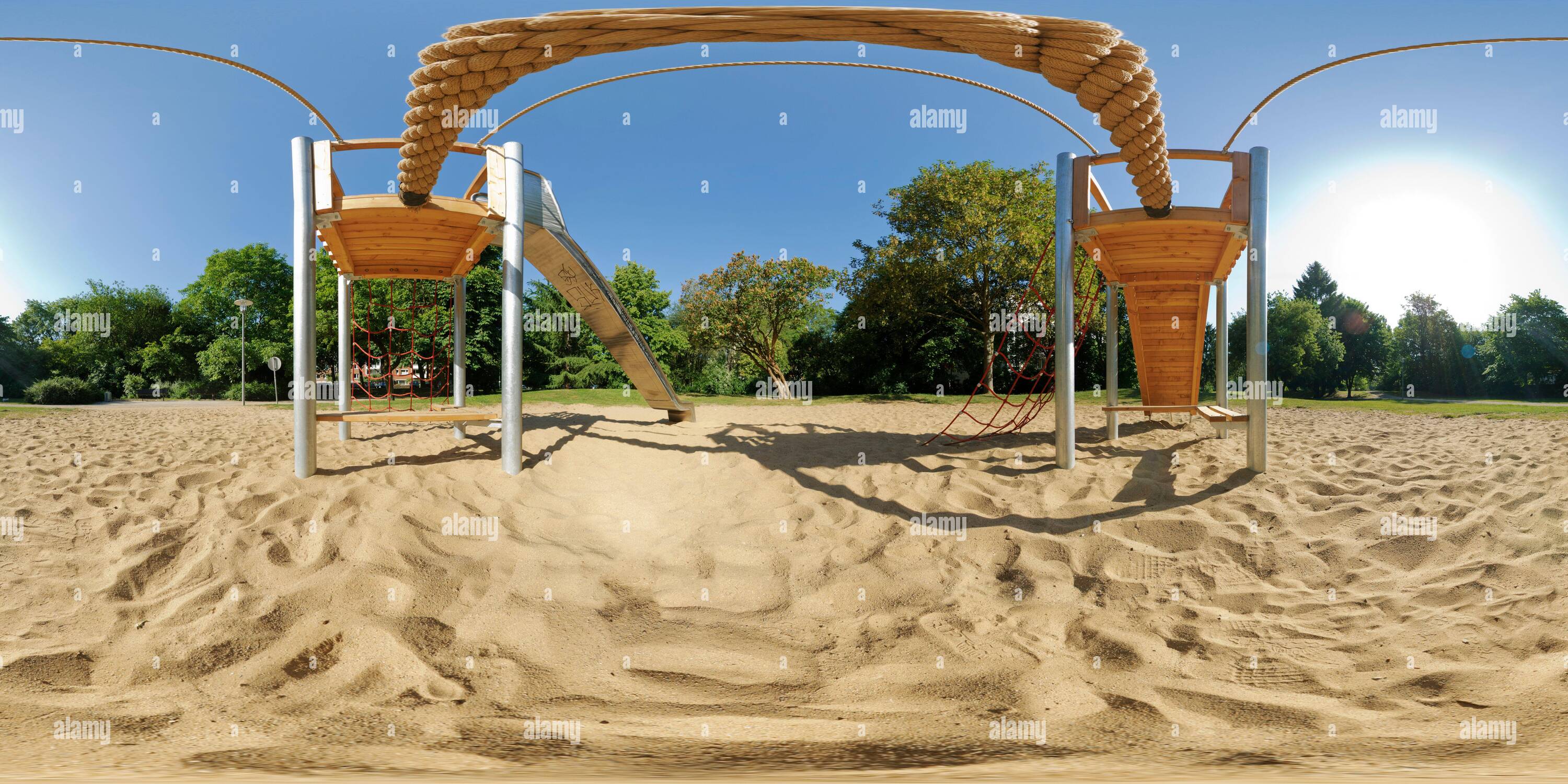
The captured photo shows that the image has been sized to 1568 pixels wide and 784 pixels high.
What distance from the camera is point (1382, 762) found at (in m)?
1.72

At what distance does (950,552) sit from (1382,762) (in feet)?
6.75

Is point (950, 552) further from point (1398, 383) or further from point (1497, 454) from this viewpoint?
point (1398, 383)

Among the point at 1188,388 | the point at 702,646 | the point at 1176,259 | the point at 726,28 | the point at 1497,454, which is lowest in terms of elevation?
the point at 702,646

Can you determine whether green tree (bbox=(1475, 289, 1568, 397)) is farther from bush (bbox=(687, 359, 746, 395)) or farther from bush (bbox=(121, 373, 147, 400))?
bush (bbox=(121, 373, 147, 400))

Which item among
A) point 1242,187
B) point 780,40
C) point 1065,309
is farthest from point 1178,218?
point 780,40

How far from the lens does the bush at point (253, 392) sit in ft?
89.4

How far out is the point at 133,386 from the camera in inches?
1136

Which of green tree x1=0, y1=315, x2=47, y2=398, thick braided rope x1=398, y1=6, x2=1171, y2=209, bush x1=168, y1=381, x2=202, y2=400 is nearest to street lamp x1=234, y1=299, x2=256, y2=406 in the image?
green tree x1=0, y1=315, x2=47, y2=398

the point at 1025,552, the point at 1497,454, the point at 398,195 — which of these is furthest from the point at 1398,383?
the point at 398,195

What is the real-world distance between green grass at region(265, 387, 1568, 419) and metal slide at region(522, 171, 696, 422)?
6.19 ft

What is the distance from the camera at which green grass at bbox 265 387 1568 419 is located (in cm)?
1116

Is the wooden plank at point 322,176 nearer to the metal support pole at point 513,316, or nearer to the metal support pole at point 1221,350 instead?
the metal support pole at point 513,316

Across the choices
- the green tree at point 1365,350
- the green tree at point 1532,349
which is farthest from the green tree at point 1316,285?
the green tree at point 1532,349

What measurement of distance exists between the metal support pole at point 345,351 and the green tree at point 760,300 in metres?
15.2
